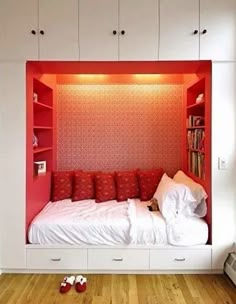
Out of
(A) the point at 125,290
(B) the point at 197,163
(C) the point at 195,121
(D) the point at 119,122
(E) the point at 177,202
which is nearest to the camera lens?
(A) the point at 125,290

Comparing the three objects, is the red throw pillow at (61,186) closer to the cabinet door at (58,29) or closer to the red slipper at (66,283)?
the red slipper at (66,283)

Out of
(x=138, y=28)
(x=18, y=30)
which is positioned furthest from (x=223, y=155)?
(x=18, y=30)

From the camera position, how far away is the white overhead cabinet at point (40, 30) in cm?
314

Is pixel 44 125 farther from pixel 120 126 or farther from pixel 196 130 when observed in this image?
pixel 196 130

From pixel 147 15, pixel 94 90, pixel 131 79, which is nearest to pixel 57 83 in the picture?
pixel 94 90

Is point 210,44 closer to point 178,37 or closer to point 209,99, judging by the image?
point 178,37

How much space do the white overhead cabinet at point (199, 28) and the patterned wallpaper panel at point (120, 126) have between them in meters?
1.23

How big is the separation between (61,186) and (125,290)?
162cm

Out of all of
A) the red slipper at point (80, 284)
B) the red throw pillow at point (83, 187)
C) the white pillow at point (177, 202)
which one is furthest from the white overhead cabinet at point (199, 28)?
the red slipper at point (80, 284)

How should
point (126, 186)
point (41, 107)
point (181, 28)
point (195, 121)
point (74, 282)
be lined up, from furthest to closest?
1. point (126, 186)
2. point (41, 107)
3. point (195, 121)
4. point (181, 28)
5. point (74, 282)

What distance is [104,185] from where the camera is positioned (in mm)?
4039

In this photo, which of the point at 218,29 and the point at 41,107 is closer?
the point at 218,29

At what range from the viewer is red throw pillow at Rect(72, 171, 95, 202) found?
13.3ft

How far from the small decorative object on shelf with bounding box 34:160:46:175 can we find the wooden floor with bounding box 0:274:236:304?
3.68 ft
